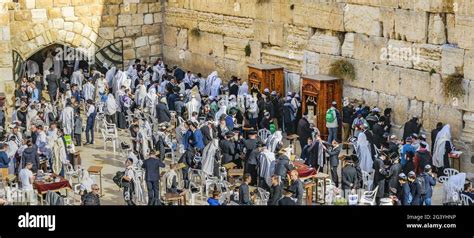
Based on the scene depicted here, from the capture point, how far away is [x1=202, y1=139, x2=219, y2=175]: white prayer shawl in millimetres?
18250

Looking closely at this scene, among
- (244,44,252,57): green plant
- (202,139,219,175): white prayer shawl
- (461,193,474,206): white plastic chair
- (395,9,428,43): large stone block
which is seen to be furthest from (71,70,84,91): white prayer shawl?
(461,193,474,206): white plastic chair

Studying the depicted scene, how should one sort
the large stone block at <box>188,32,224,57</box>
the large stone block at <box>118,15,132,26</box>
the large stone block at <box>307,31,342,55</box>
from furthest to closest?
the large stone block at <box>118,15,132,26</box>, the large stone block at <box>188,32,224,57</box>, the large stone block at <box>307,31,342,55</box>

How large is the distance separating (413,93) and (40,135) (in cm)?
778

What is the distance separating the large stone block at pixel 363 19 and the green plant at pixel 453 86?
87.6 inches

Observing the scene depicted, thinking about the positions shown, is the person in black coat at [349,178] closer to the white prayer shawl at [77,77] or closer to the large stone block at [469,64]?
the large stone block at [469,64]

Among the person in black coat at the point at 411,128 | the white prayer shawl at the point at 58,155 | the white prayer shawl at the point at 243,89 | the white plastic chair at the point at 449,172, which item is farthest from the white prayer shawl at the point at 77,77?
the white plastic chair at the point at 449,172

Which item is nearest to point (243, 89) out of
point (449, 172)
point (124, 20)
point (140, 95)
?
point (140, 95)

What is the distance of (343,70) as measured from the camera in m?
22.7

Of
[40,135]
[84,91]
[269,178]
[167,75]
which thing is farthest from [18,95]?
[269,178]

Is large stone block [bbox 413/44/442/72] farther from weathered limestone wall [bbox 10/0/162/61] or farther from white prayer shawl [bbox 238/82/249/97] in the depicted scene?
weathered limestone wall [bbox 10/0/162/61]

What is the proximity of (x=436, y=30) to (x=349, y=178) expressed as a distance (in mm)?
5182

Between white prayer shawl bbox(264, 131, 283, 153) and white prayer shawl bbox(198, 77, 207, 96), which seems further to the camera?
white prayer shawl bbox(198, 77, 207, 96)

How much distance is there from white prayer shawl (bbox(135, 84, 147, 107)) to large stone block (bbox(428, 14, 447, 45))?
7.16 m

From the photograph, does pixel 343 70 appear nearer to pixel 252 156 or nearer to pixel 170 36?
pixel 252 156
